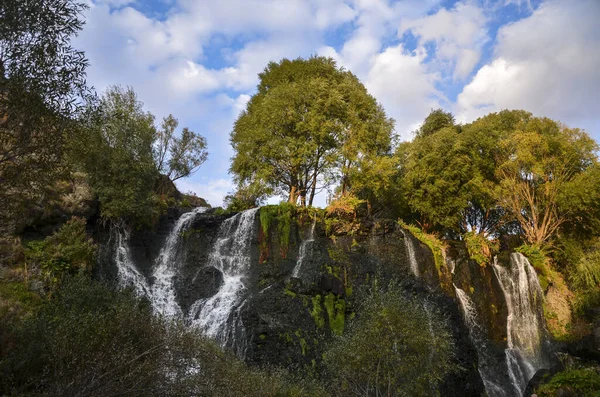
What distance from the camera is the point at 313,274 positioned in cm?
2691

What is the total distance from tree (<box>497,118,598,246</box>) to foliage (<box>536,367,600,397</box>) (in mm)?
18194

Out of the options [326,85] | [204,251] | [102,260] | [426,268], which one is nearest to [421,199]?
[426,268]

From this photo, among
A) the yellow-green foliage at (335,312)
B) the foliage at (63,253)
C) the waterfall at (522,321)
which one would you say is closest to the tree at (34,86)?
the foliage at (63,253)

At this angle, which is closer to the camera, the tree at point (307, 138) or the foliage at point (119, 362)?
the foliage at point (119, 362)

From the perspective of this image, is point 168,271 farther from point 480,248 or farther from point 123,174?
point 480,248

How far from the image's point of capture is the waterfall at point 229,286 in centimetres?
2244

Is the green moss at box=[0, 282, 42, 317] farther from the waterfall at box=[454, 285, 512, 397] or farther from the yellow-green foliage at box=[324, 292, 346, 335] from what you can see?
the waterfall at box=[454, 285, 512, 397]

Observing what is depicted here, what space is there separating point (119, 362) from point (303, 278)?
1574cm

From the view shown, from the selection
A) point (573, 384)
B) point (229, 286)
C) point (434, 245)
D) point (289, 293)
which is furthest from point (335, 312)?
point (573, 384)

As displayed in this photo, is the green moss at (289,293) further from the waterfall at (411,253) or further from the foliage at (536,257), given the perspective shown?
the foliage at (536,257)

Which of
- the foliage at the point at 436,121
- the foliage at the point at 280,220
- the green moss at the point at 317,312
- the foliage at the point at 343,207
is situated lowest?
the green moss at the point at 317,312

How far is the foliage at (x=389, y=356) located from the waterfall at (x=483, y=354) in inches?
504

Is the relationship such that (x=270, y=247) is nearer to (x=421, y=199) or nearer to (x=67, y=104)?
(x=421, y=199)

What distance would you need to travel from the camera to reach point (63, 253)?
22328 millimetres
